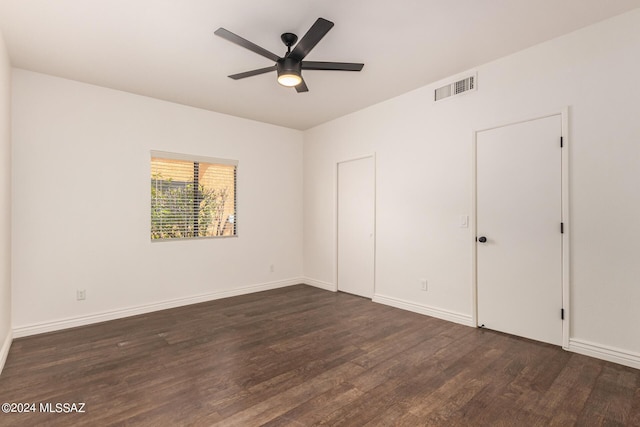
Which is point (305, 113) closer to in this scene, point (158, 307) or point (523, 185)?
point (523, 185)

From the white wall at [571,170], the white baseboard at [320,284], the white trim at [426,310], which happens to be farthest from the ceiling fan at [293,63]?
the white baseboard at [320,284]

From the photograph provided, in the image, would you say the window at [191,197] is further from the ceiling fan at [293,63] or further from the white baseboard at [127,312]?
the ceiling fan at [293,63]

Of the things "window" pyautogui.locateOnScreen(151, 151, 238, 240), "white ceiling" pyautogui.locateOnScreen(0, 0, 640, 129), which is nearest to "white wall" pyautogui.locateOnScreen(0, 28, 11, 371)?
"white ceiling" pyautogui.locateOnScreen(0, 0, 640, 129)

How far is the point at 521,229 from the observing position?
3.21 m

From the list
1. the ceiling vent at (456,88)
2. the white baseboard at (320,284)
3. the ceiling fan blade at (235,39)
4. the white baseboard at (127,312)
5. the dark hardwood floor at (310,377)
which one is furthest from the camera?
the white baseboard at (320,284)

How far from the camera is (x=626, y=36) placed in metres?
2.61

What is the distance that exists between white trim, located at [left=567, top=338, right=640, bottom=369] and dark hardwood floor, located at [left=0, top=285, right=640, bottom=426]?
0.07 m

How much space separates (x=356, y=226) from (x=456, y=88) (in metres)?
2.35

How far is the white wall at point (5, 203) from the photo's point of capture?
2795 mm

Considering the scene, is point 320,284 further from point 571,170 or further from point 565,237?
point 571,170

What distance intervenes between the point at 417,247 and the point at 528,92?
2.07 meters

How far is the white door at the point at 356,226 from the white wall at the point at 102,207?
4.90 ft

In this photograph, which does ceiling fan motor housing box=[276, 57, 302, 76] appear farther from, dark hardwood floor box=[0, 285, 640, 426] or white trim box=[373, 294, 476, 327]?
white trim box=[373, 294, 476, 327]

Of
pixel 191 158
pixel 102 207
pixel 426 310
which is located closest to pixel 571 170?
pixel 426 310
